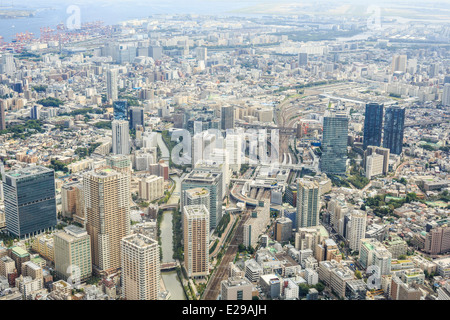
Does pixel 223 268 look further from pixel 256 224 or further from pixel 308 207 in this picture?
pixel 308 207

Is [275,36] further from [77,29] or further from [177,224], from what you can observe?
[177,224]

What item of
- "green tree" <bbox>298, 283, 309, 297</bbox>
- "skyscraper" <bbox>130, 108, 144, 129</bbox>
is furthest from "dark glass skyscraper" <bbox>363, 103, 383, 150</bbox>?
"green tree" <bbox>298, 283, 309, 297</bbox>

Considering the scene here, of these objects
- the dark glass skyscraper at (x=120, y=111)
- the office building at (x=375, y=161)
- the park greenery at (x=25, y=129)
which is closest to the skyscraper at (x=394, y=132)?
the office building at (x=375, y=161)

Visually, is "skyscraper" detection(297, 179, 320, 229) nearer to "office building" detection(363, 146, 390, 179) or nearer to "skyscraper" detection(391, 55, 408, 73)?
"office building" detection(363, 146, 390, 179)

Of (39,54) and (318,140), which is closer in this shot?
(318,140)

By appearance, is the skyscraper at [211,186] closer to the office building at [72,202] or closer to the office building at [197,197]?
the office building at [197,197]
